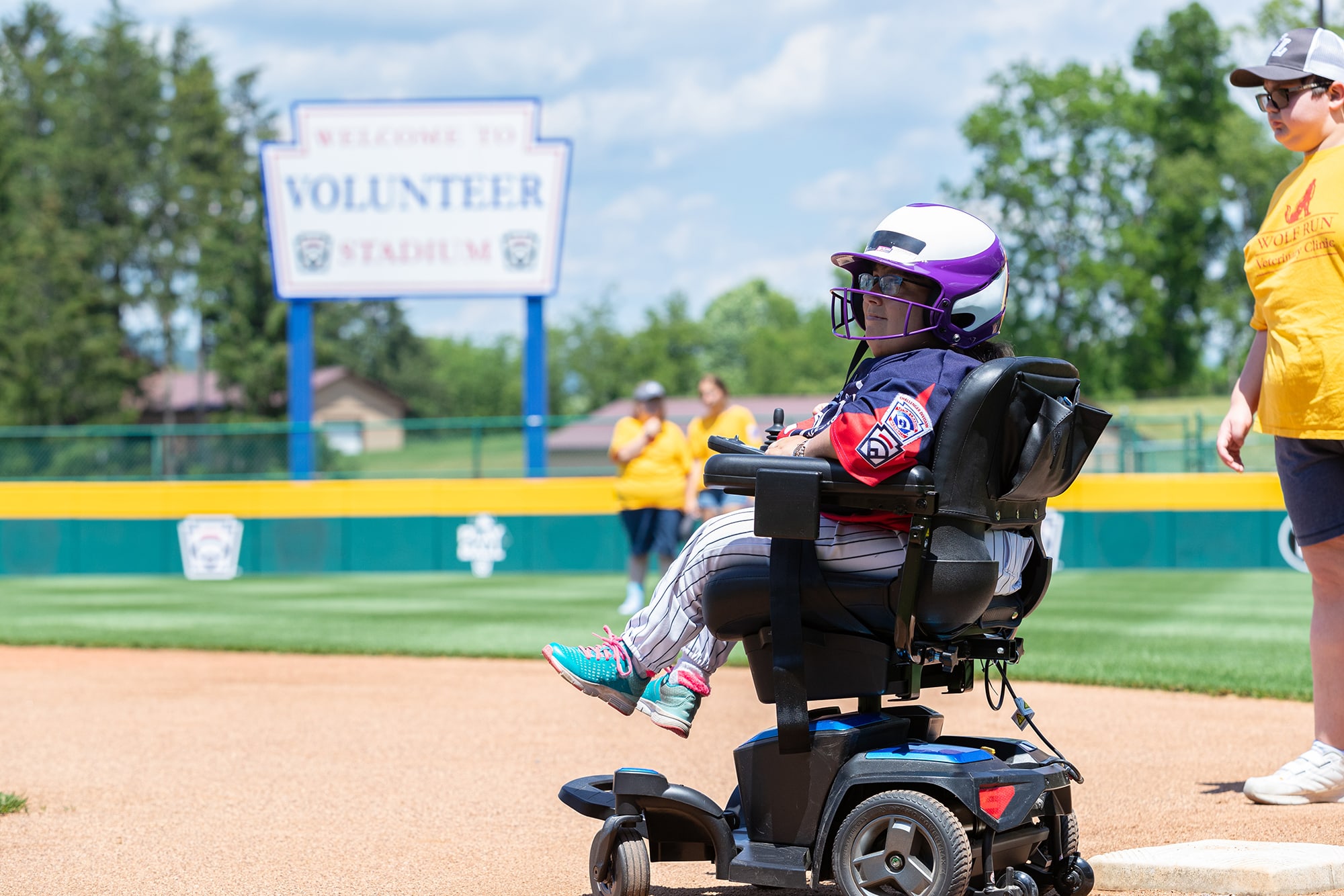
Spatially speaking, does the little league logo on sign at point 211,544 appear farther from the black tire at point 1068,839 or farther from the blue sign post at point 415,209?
the black tire at point 1068,839

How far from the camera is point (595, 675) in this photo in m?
3.17

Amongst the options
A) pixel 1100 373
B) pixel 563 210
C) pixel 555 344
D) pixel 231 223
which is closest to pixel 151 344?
pixel 231 223

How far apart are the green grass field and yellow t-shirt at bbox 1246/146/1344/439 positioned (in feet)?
11.1

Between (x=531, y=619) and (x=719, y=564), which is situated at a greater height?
(x=719, y=564)

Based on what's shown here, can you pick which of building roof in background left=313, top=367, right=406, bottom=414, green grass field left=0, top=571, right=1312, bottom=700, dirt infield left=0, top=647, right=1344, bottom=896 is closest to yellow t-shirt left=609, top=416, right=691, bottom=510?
green grass field left=0, top=571, right=1312, bottom=700

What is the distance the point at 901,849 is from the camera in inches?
113

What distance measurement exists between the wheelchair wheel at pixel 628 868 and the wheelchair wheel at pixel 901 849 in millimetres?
438

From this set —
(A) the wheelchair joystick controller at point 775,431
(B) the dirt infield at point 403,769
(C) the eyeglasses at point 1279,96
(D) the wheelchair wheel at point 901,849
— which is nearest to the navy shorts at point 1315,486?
(B) the dirt infield at point 403,769

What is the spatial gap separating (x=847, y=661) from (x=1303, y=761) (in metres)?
2.02

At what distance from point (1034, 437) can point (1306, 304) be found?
171 cm

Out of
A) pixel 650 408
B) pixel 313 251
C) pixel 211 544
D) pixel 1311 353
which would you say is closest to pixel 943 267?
pixel 1311 353

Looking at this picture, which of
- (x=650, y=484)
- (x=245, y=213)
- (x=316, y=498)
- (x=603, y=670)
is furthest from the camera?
(x=245, y=213)

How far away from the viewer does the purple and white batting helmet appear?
10.4 ft

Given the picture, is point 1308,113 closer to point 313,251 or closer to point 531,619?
point 531,619
